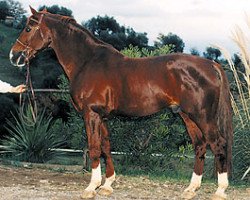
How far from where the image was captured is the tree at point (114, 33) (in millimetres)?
17945

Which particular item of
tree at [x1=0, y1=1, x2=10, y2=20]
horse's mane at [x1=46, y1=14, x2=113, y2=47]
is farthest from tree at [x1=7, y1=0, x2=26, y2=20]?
horse's mane at [x1=46, y1=14, x2=113, y2=47]

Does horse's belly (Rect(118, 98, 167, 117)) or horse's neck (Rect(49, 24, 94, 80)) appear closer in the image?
horse's belly (Rect(118, 98, 167, 117))

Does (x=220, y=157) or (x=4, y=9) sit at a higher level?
(x=4, y=9)

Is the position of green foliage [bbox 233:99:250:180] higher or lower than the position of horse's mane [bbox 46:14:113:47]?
lower

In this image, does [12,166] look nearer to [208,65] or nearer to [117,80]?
[117,80]

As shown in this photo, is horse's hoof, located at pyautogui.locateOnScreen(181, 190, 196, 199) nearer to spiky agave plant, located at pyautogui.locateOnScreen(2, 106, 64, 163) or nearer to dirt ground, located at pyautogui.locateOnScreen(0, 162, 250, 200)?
dirt ground, located at pyautogui.locateOnScreen(0, 162, 250, 200)

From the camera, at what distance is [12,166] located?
9578mm

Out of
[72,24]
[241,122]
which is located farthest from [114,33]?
[72,24]

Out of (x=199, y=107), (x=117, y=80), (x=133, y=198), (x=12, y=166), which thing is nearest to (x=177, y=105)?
(x=199, y=107)

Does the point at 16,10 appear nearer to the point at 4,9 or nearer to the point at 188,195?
the point at 4,9

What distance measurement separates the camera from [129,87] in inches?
279

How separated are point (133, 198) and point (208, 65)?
1.88 meters

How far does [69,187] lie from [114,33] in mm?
11485

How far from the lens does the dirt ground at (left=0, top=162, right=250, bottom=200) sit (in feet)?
22.9
